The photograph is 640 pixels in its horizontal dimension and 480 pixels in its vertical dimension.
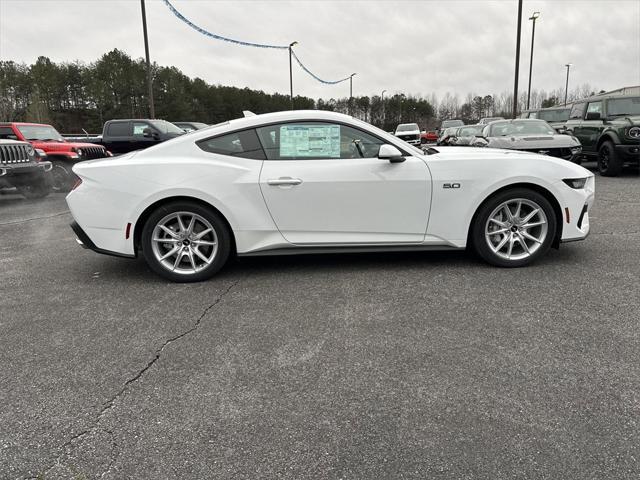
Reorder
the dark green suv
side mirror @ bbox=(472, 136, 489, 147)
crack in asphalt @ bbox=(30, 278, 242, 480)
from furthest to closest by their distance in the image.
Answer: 1. side mirror @ bbox=(472, 136, 489, 147)
2. the dark green suv
3. crack in asphalt @ bbox=(30, 278, 242, 480)

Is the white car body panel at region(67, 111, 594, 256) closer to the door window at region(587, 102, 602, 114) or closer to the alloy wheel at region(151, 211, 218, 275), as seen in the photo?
the alloy wheel at region(151, 211, 218, 275)

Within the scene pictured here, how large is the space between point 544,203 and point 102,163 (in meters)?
4.00

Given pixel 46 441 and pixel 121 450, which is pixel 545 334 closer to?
pixel 121 450

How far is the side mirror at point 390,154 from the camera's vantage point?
13.7 feet

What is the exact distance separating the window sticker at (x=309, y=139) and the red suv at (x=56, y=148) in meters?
9.98

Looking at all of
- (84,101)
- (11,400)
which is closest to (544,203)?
(11,400)

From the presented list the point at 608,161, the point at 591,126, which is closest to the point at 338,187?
the point at 608,161

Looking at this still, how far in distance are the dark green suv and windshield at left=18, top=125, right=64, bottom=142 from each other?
543 inches

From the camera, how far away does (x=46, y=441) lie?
2.14 meters

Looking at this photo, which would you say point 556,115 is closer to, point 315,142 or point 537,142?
point 537,142

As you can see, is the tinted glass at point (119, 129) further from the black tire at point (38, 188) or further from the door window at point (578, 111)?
the door window at point (578, 111)

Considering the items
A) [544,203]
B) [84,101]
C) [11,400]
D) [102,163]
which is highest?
[84,101]

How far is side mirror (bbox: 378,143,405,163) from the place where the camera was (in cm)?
417

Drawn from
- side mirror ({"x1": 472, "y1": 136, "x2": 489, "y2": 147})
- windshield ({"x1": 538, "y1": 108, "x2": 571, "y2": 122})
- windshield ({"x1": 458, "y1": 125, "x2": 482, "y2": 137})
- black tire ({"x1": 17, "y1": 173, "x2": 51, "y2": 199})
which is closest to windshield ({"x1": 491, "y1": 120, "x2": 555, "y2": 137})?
side mirror ({"x1": 472, "y1": 136, "x2": 489, "y2": 147})
